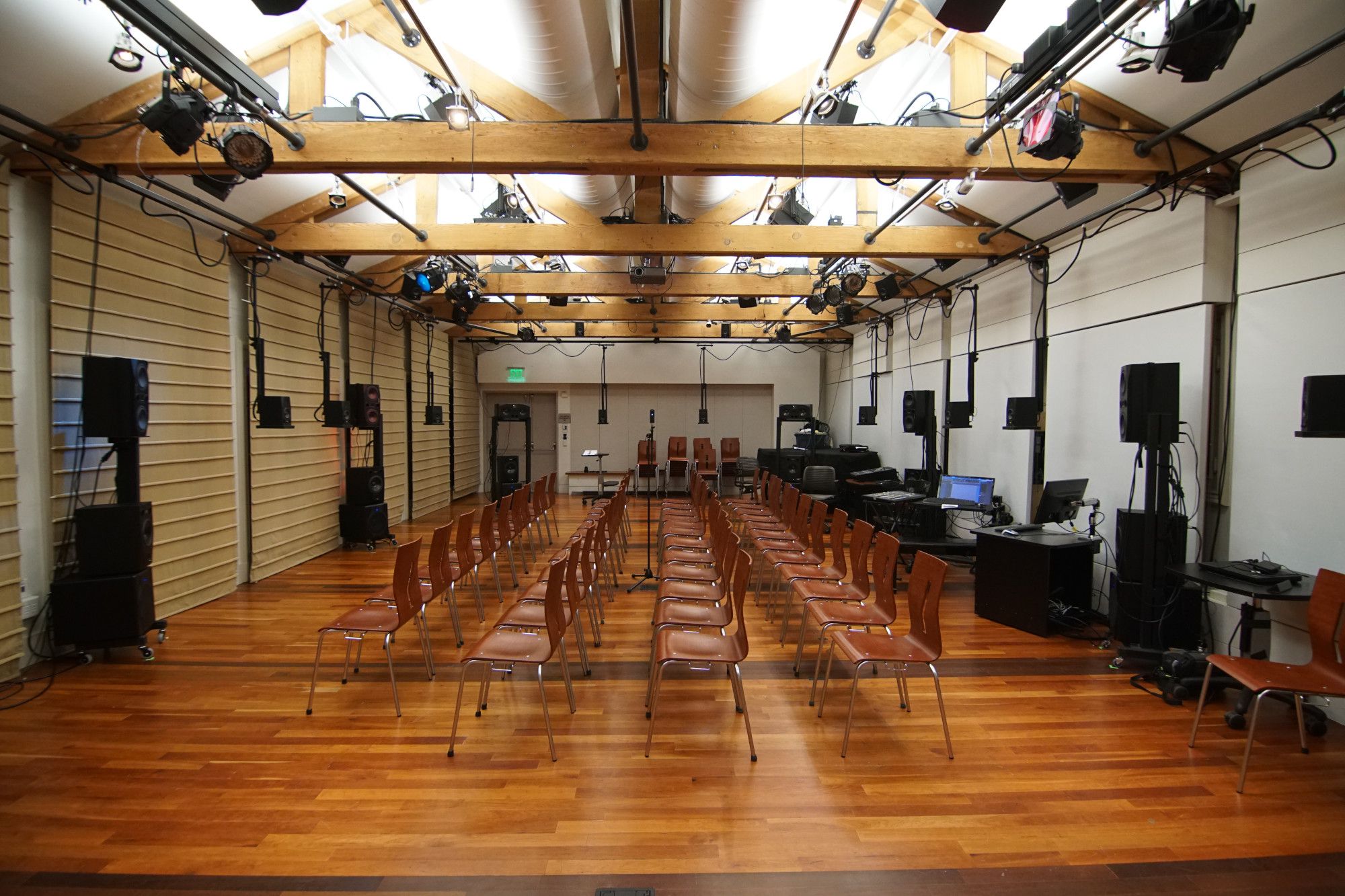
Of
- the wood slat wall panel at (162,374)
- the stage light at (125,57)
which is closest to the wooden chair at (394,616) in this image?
the wood slat wall panel at (162,374)

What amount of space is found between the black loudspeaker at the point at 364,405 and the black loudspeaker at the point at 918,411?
6969 millimetres

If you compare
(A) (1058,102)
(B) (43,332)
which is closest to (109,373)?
(B) (43,332)

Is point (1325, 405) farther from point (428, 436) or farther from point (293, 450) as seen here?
point (428, 436)

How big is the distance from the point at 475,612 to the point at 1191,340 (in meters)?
6.02

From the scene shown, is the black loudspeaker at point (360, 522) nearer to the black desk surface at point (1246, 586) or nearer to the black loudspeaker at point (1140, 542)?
the black loudspeaker at point (1140, 542)

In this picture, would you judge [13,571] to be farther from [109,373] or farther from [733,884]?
[733,884]

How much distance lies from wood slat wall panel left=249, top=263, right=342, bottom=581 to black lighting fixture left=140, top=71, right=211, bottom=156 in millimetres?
3453

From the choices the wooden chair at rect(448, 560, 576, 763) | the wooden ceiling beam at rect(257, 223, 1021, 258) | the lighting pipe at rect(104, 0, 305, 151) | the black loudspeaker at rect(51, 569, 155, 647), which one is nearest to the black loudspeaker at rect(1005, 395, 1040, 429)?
the wooden ceiling beam at rect(257, 223, 1021, 258)

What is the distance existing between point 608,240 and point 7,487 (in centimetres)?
472

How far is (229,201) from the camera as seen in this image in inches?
204

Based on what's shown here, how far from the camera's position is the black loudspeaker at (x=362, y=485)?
7.70 m

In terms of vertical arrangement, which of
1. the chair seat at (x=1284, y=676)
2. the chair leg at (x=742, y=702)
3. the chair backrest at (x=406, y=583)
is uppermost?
the chair backrest at (x=406, y=583)

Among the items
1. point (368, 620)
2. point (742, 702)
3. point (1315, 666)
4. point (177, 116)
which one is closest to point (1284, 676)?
point (1315, 666)

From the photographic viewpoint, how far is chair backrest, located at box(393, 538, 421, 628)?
3.37m
